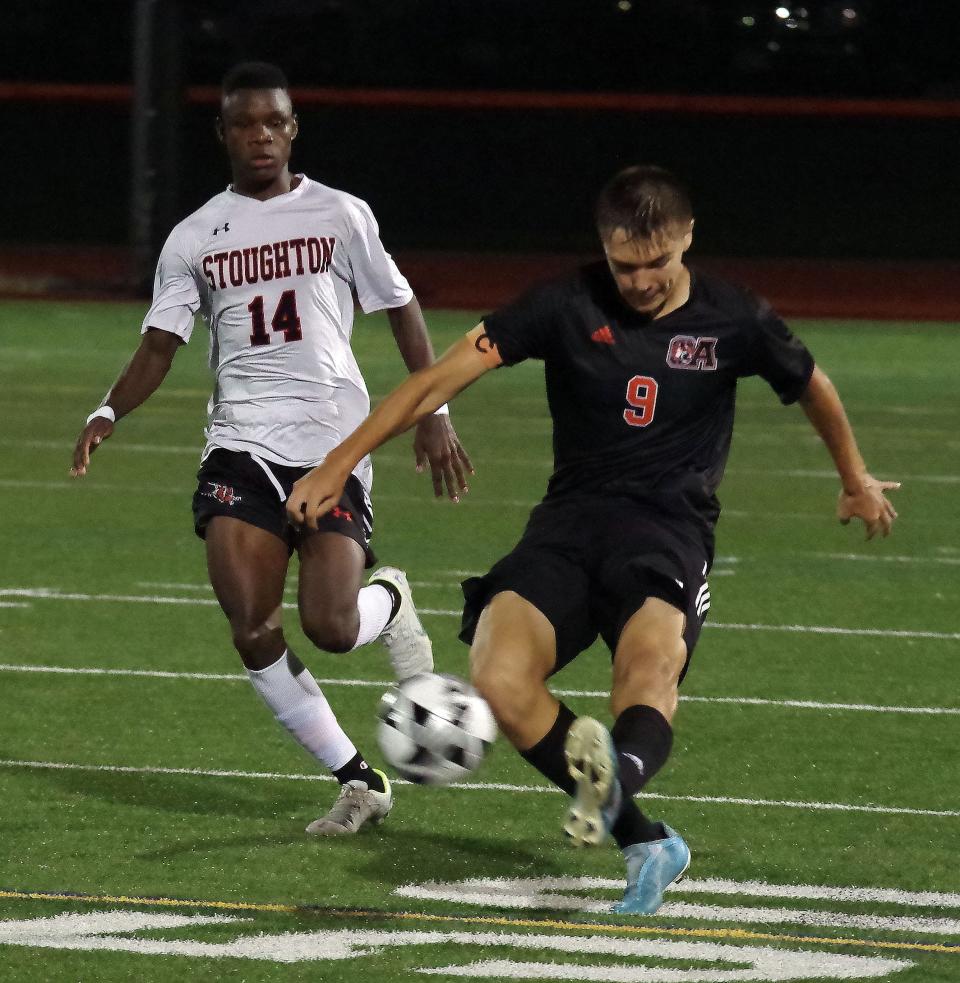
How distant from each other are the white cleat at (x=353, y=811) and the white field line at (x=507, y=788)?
0.55 meters

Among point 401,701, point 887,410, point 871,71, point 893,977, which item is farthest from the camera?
point 871,71

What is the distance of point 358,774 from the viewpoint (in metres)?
6.45

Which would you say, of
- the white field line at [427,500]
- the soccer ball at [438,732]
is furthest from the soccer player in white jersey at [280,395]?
the white field line at [427,500]

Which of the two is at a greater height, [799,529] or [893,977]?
[893,977]

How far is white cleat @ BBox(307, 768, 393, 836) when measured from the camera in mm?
6305

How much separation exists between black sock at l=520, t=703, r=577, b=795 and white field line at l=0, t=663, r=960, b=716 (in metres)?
2.85

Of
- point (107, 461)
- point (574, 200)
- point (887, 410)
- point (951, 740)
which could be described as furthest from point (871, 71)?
point (951, 740)

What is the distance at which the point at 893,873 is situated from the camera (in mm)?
5965

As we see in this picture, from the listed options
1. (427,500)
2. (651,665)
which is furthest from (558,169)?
(651,665)

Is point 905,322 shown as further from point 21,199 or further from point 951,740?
point 951,740

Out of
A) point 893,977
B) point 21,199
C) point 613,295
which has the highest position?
point 613,295

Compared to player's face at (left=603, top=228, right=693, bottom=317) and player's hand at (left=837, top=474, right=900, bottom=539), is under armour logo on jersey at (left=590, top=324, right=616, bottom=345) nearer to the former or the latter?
player's face at (left=603, top=228, right=693, bottom=317)

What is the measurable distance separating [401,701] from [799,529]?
23.8 feet

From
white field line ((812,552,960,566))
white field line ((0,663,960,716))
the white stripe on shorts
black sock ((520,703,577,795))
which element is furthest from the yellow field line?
white field line ((812,552,960,566))
